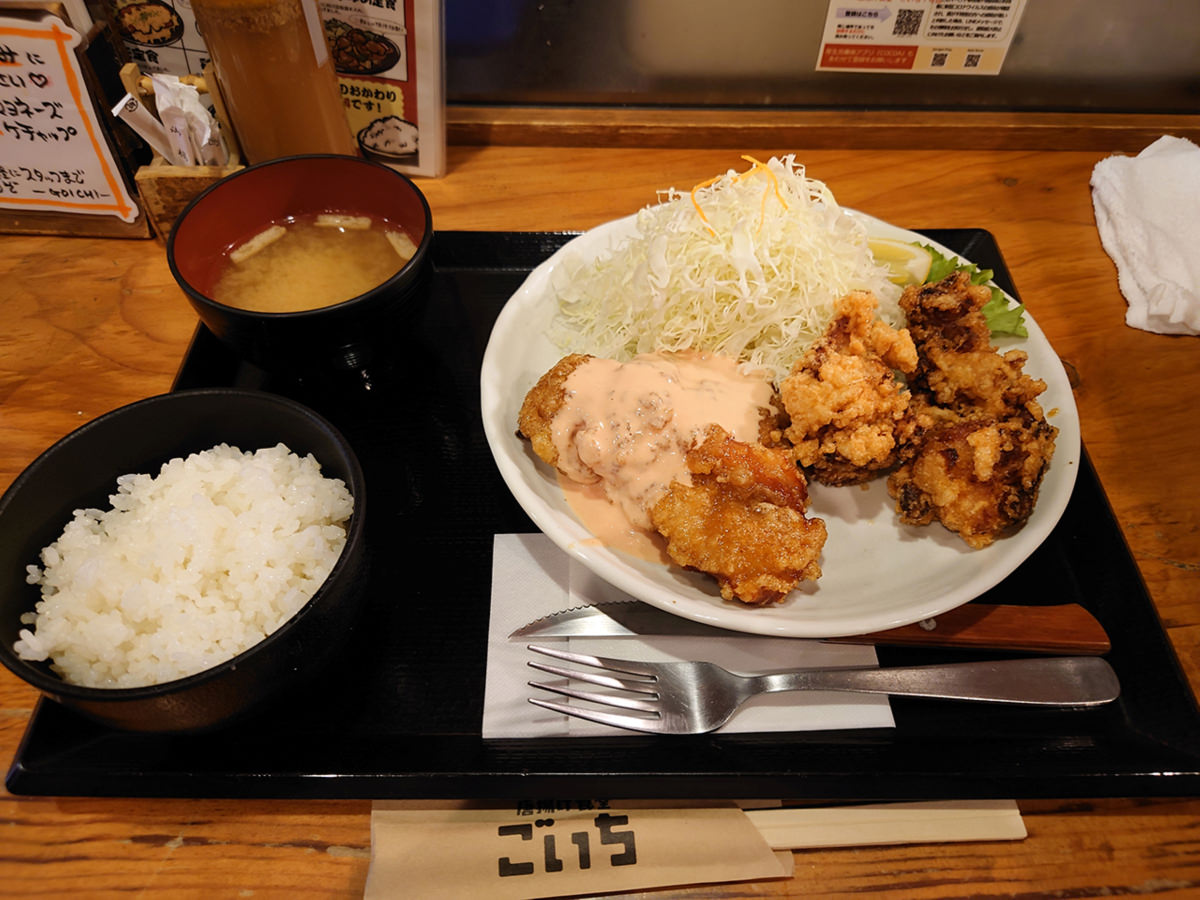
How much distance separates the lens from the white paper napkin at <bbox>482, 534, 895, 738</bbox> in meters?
1.67

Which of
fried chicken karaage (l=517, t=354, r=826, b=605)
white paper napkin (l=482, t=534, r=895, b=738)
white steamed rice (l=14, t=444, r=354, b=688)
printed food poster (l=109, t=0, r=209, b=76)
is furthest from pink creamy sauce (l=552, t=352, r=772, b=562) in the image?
printed food poster (l=109, t=0, r=209, b=76)

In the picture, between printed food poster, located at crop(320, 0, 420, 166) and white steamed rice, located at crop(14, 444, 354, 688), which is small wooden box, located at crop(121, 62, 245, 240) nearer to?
printed food poster, located at crop(320, 0, 420, 166)

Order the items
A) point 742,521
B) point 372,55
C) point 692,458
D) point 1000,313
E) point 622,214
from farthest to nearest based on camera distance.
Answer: point 622,214 → point 372,55 → point 1000,313 → point 692,458 → point 742,521

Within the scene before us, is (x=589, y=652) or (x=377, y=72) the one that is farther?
(x=377, y=72)

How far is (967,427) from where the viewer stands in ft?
6.30

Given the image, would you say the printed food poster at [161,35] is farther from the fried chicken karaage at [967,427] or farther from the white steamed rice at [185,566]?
the fried chicken karaage at [967,427]

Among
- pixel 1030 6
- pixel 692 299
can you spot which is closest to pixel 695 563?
pixel 692 299

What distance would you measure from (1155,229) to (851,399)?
1.87 m

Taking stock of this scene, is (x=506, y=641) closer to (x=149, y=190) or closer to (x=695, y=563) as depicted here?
(x=695, y=563)

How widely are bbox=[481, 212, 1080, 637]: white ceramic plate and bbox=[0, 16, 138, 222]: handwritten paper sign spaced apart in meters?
1.60

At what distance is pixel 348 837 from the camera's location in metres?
1.60

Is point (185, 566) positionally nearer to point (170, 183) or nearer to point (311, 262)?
point (311, 262)

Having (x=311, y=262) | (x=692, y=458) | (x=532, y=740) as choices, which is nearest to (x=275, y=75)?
(x=311, y=262)

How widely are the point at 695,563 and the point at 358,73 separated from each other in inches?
89.5
